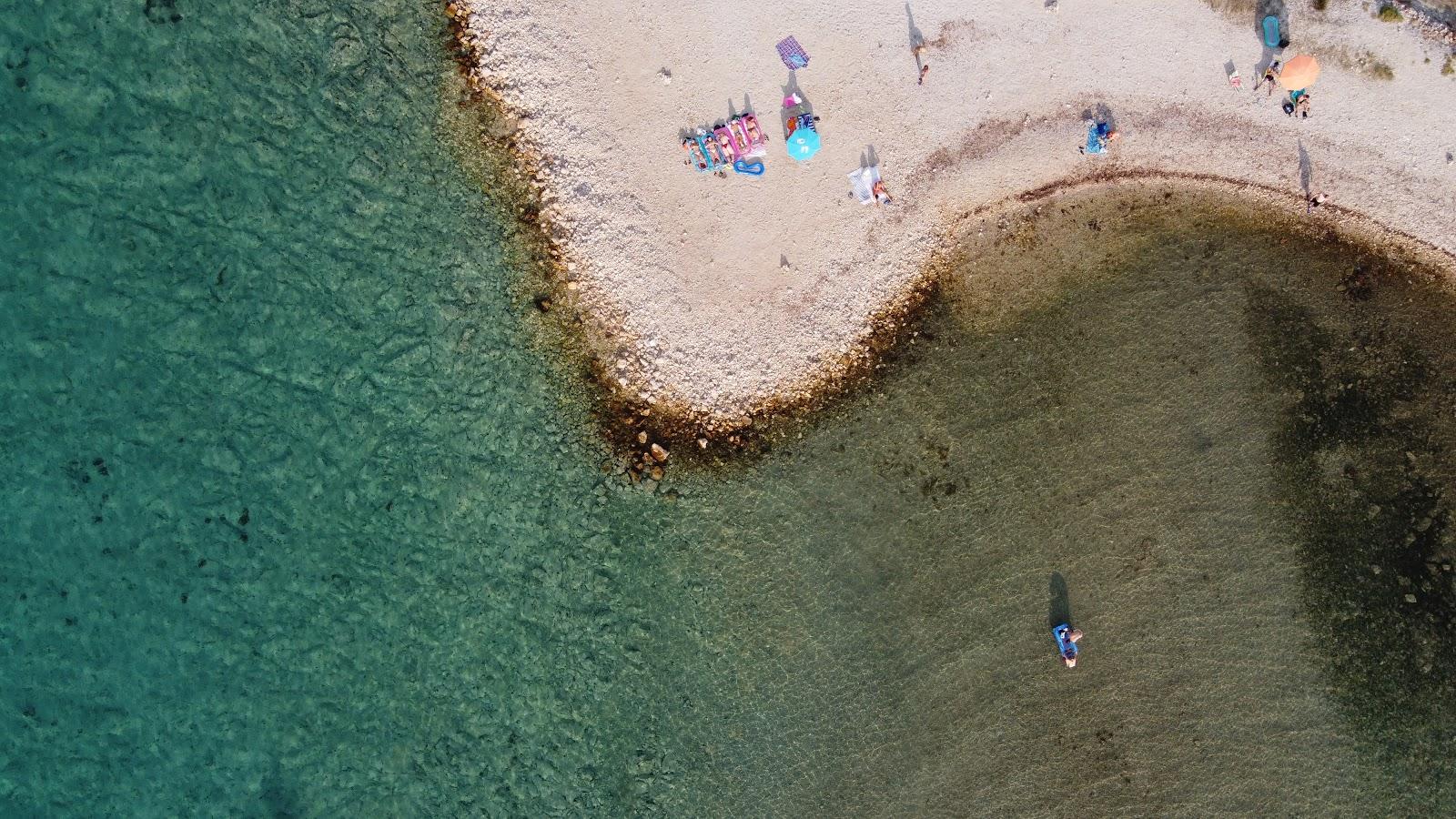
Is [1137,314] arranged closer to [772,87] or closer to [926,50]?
[926,50]

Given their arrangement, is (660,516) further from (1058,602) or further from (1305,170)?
(1305,170)

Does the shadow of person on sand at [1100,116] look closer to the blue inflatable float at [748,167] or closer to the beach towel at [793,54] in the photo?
the beach towel at [793,54]

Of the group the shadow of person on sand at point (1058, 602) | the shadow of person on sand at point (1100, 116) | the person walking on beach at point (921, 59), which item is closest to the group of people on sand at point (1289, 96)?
the shadow of person on sand at point (1100, 116)

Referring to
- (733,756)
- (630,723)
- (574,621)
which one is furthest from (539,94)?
(733,756)

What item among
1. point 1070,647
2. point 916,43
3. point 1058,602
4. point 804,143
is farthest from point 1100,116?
point 1070,647

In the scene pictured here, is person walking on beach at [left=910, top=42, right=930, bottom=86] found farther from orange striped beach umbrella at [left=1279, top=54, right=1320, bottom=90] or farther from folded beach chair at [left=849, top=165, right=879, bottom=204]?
orange striped beach umbrella at [left=1279, top=54, right=1320, bottom=90]
